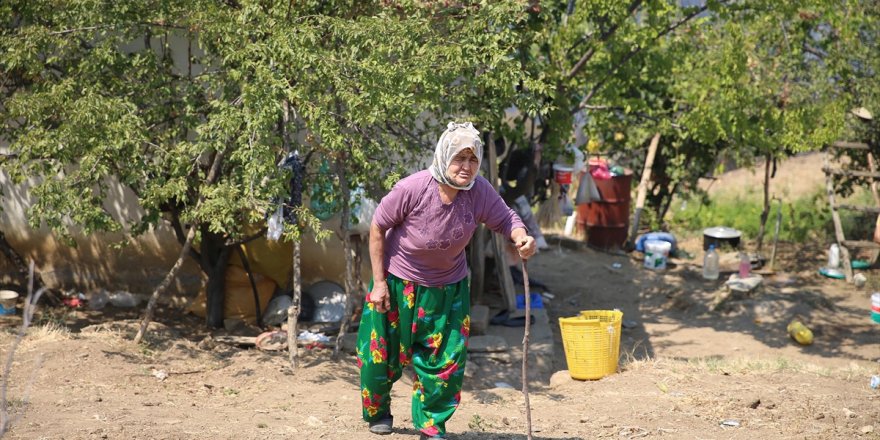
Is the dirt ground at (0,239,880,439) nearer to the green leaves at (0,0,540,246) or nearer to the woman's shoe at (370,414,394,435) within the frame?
the woman's shoe at (370,414,394,435)

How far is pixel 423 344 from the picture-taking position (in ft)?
16.4

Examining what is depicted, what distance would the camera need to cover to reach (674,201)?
51.3 feet

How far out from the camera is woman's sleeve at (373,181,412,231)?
4777mm

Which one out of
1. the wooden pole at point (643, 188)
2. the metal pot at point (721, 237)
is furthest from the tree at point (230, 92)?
the metal pot at point (721, 237)

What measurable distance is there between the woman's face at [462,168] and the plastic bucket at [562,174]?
19.9 ft

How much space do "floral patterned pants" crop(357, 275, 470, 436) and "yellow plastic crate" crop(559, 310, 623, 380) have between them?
2.47 metres

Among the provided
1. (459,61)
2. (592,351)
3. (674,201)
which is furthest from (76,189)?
(674,201)

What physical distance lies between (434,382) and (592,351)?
267 centimetres

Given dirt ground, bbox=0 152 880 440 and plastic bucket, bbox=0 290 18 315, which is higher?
plastic bucket, bbox=0 290 18 315

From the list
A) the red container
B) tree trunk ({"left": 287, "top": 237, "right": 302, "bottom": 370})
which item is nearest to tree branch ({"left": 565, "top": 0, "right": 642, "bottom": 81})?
tree trunk ({"left": 287, "top": 237, "right": 302, "bottom": 370})

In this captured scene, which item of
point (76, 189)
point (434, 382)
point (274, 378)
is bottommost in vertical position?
point (274, 378)

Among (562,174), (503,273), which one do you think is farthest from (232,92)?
(562,174)

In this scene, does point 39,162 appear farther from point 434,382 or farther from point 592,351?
point 592,351

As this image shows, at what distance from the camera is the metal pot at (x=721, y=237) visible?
42.5 ft
